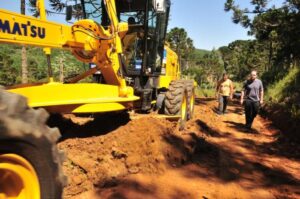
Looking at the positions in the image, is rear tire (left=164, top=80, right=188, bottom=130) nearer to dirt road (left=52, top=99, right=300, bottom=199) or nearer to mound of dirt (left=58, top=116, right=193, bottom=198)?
dirt road (left=52, top=99, right=300, bottom=199)

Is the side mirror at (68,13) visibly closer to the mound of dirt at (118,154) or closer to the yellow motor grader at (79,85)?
the yellow motor grader at (79,85)

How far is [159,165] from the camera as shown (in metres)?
5.68

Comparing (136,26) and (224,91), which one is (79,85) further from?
(224,91)

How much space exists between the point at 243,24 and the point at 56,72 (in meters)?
22.0

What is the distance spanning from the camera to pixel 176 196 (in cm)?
483

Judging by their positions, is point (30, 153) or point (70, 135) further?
point (70, 135)

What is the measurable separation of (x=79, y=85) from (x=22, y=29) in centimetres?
135

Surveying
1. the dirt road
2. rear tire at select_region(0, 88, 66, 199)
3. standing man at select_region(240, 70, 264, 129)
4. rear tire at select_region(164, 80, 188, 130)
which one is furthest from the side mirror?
standing man at select_region(240, 70, 264, 129)

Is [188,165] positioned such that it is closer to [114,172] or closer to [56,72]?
[114,172]

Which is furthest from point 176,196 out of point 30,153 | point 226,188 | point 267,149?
point 267,149

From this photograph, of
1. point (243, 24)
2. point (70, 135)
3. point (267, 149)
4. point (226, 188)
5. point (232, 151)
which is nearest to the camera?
point (226, 188)

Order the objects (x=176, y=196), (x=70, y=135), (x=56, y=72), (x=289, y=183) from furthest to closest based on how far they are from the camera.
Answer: (x=56, y=72)
(x=70, y=135)
(x=289, y=183)
(x=176, y=196)

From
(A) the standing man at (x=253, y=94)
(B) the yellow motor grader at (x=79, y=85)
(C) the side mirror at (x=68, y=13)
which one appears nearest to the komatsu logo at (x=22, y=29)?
(B) the yellow motor grader at (x=79, y=85)

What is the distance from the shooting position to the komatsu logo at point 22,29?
161 inches
